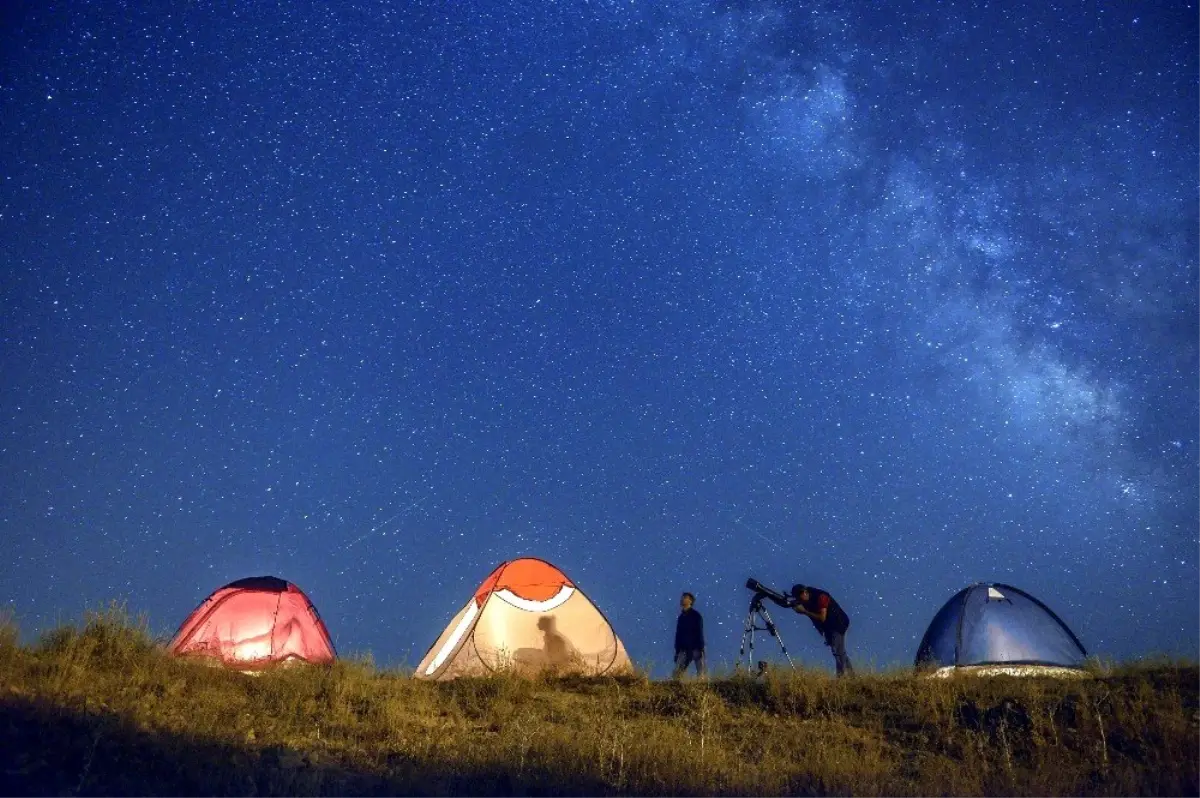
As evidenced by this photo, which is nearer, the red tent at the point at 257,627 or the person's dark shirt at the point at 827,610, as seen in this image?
the person's dark shirt at the point at 827,610

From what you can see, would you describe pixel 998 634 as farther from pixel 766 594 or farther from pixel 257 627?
pixel 257 627

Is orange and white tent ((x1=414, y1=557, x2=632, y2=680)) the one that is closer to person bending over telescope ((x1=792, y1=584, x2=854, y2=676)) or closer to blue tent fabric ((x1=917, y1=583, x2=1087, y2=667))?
person bending over telescope ((x1=792, y1=584, x2=854, y2=676))

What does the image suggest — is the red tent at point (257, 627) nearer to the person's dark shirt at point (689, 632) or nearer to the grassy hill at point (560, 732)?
the grassy hill at point (560, 732)

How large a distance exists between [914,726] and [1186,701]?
10.3ft

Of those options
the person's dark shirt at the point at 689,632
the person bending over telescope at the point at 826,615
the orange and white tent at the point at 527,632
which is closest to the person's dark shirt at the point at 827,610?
the person bending over telescope at the point at 826,615

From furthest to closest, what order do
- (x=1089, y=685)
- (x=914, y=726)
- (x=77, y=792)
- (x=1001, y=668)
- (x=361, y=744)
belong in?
1. (x=1001, y=668)
2. (x=1089, y=685)
3. (x=914, y=726)
4. (x=361, y=744)
5. (x=77, y=792)

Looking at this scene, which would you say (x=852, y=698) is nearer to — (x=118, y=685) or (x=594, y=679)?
(x=594, y=679)

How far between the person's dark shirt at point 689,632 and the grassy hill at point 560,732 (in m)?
3.24

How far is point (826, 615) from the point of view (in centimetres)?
1434

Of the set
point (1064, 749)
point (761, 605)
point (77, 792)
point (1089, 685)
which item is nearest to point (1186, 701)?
point (1089, 685)

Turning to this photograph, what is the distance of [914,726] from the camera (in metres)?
9.62

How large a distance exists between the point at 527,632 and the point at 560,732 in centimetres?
576

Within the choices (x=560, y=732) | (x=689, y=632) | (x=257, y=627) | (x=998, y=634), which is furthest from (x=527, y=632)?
(x=998, y=634)

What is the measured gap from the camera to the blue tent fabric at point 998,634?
45.5 ft
